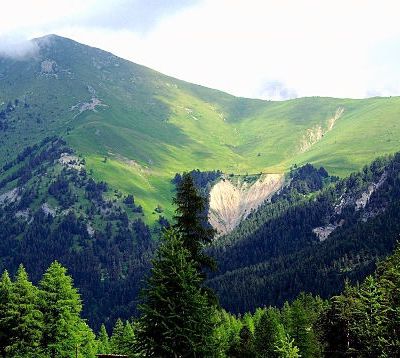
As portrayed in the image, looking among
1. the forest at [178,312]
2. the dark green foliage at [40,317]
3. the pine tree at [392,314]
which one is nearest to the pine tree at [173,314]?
the forest at [178,312]

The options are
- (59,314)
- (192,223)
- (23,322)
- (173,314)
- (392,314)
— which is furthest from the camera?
(59,314)

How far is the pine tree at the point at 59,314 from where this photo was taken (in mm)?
55156

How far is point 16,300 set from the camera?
54688 millimetres

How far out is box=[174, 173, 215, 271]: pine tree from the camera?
4084 centimetres

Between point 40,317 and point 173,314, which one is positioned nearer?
point 173,314

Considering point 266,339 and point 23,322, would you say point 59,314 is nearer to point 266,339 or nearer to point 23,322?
point 23,322

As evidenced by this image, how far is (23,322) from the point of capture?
5378cm

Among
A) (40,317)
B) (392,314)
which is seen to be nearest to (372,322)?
(392,314)

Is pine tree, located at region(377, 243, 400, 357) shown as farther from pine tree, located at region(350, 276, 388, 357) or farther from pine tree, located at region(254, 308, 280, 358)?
pine tree, located at region(254, 308, 280, 358)

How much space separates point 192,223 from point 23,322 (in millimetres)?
23642

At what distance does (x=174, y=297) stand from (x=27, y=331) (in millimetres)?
26437

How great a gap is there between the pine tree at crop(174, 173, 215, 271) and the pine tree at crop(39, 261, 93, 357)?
2089 centimetres

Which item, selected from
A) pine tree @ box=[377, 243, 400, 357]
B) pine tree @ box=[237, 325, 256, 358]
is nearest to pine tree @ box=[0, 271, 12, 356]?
pine tree @ box=[377, 243, 400, 357]

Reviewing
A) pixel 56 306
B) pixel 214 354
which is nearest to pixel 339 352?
pixel 56 306
